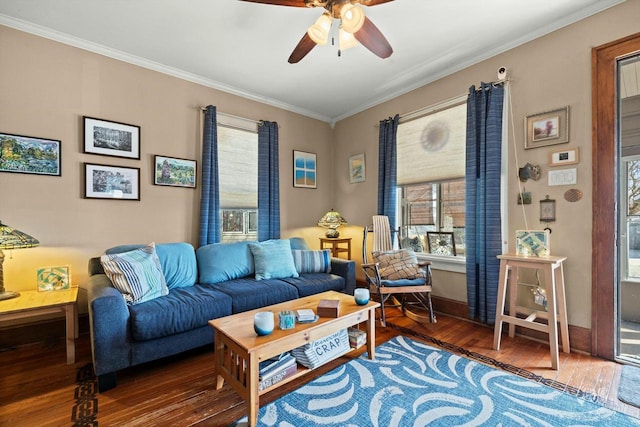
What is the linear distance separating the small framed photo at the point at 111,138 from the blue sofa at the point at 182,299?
39.6 inches

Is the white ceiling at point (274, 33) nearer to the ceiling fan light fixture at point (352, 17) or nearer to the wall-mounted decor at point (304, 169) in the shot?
the ceiling fan light fixture at point (352, 17)

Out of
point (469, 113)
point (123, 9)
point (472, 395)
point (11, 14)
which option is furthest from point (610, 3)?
point (11, 14)

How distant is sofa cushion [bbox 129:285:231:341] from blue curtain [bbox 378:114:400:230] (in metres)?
2.21

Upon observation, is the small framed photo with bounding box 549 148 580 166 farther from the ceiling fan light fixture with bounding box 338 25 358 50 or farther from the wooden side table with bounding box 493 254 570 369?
the ceiling fan light fixture with bounding box 338 25 358 50

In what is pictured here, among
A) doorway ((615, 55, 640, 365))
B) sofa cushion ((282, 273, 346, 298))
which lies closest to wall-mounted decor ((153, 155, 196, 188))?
sofa cushion ((282, 273, 346, 298))

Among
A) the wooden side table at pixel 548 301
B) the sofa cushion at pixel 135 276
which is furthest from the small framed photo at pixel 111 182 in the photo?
the wooden side table at pixel 548 301

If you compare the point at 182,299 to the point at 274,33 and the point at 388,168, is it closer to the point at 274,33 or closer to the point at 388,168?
the point at 274,33

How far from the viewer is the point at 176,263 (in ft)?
8.50

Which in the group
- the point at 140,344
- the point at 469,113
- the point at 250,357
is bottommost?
the point at 140,344

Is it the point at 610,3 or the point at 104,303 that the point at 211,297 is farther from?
the point at 610,3

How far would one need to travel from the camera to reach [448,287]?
313 cm

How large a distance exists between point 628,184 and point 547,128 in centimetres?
71

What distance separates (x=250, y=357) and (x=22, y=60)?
3.11 meters

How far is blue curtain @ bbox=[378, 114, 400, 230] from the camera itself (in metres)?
3.56
